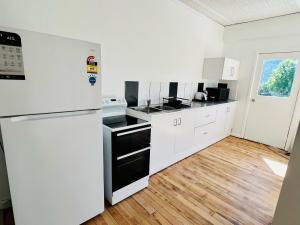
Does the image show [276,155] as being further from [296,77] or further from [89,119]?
[89,119]

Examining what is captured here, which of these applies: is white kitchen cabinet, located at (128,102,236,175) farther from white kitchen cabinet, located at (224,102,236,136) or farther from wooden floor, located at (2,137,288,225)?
wooden floor, located at (2,137,288,225)

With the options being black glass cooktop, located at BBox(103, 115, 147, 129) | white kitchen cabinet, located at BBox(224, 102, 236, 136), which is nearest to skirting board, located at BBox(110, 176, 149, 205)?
black glass cooktop, located at BBox(103, 115, 147, 129)

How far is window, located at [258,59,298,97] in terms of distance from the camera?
11.0 ft

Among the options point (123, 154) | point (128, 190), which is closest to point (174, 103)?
point (123, 154)

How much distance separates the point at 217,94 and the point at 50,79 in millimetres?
3414

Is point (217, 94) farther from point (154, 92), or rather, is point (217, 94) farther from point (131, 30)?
point (131, 30)

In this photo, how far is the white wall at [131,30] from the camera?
→ 164 centimetres

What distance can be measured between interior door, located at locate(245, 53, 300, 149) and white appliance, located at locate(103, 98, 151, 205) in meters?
3.08

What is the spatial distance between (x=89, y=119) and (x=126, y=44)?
137cm

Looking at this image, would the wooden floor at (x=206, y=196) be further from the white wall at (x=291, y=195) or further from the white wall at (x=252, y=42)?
the white wall at (x=252, y=42)

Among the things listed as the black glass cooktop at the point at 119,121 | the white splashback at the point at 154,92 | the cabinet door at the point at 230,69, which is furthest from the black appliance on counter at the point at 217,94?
the black glass cooktop at the point at 119,121

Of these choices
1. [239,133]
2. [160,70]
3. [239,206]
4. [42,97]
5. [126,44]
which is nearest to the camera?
[42,97]

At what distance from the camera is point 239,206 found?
1.92 meters

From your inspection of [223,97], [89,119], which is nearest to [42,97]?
[89,119]
